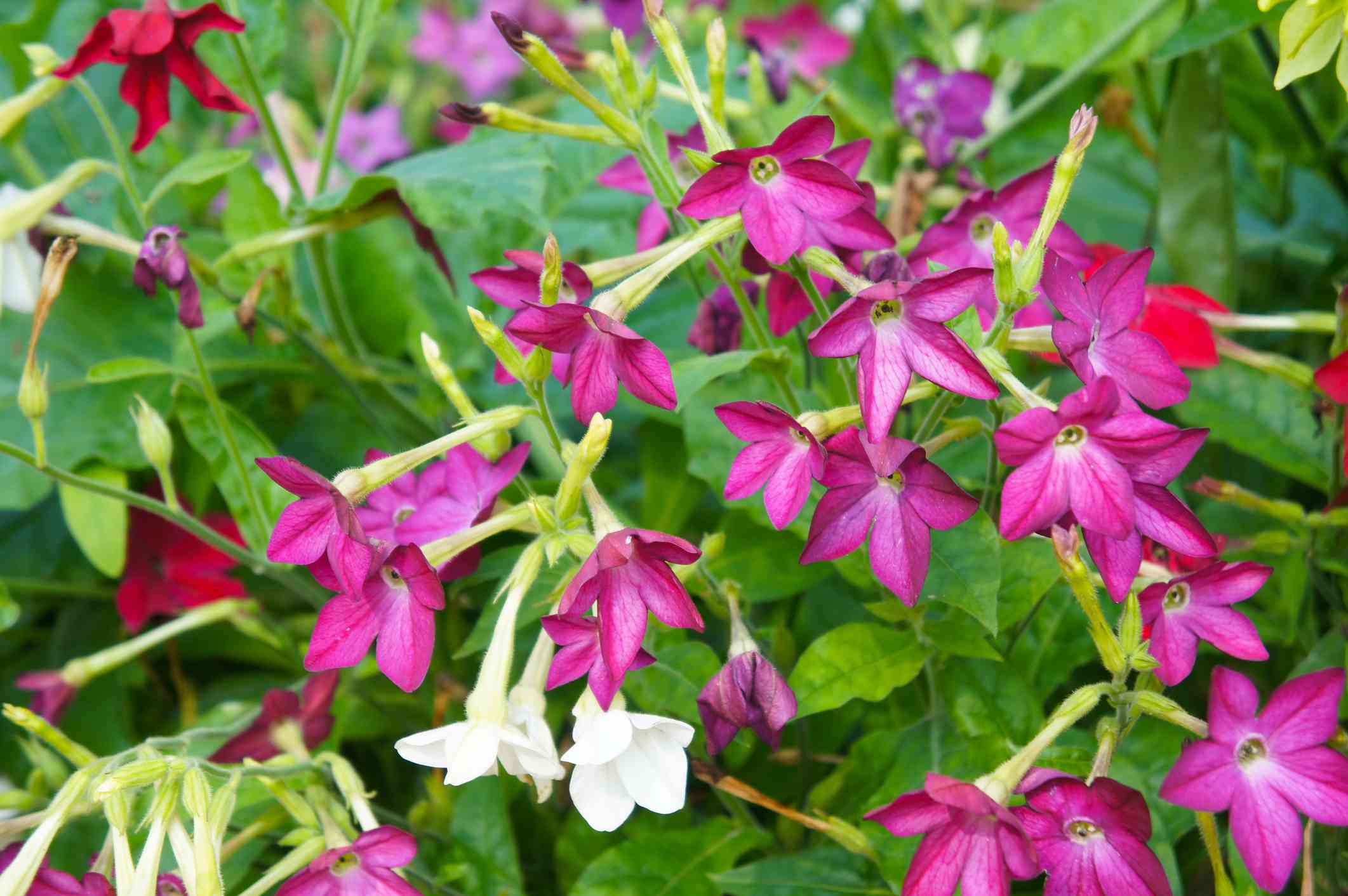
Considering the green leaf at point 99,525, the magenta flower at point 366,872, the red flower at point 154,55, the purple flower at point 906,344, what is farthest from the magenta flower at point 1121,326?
the green leaf at point 99,525

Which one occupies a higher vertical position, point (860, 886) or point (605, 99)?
point (605, 99)

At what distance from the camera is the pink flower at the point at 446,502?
645 millimetres

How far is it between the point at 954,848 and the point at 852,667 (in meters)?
0.16

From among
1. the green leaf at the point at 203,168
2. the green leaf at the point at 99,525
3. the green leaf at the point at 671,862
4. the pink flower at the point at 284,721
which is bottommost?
the green leaf at the point at 671,862

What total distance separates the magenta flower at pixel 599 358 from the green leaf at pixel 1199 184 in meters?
0.56

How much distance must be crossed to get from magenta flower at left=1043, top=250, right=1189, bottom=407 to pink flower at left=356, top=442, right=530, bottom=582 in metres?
0.28

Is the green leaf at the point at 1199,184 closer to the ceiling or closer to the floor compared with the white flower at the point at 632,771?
closer to the ceiling

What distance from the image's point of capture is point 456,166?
851 mm

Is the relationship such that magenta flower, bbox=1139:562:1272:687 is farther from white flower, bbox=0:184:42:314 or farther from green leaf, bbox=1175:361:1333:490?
white flower, bbox=0:184:42:314

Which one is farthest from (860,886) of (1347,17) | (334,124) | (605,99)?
(605,99)

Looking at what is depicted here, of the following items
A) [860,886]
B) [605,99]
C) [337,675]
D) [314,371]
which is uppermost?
[605,99]

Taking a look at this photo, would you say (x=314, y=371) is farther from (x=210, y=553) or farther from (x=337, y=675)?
(x=337, y=675)

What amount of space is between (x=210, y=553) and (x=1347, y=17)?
85 cm

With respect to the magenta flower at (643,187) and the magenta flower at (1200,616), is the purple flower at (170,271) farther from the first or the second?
the magenta flower at (1200,616)
